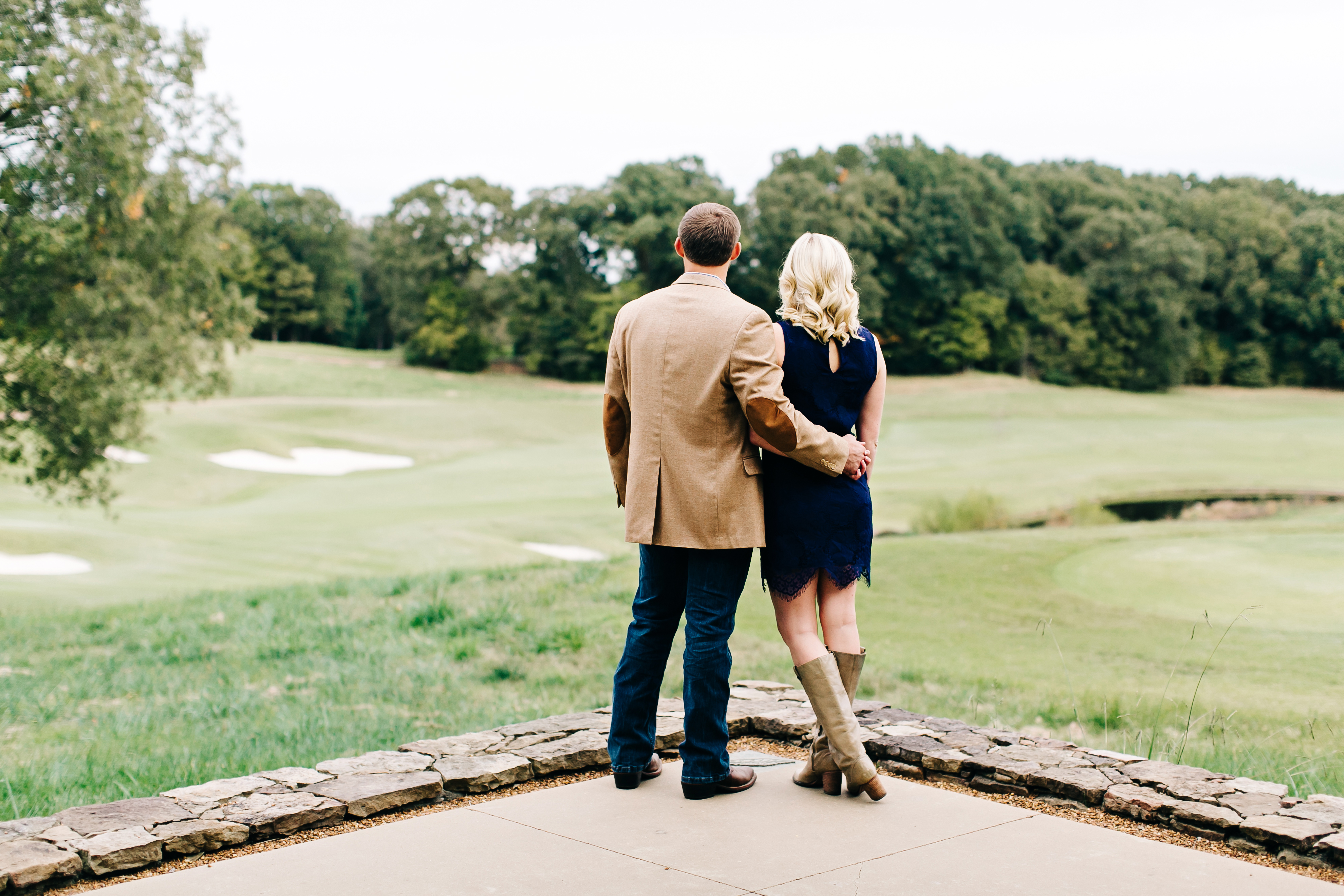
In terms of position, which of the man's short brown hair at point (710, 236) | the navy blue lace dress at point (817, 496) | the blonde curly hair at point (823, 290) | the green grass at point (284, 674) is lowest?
the green grass at point (284, 674)

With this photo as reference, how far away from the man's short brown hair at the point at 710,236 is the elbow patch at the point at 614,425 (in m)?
0.58

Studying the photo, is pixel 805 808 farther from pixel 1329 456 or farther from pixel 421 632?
pixel 1329 456

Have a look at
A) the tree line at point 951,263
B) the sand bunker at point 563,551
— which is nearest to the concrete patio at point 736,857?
the sand bunker at point 563,551

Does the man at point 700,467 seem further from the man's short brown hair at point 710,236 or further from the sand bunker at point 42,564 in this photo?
the sand bunker at point 42,564

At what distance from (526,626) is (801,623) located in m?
5.10

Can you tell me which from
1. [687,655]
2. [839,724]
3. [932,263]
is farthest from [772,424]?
[932,263]

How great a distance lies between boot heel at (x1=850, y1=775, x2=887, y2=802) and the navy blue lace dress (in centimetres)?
64

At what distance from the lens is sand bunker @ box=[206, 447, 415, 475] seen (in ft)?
81.2

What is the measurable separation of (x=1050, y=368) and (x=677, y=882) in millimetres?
51084

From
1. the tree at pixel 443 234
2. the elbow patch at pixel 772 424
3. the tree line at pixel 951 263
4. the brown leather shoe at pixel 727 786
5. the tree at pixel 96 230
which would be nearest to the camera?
the elbow patch at pixel 772 424

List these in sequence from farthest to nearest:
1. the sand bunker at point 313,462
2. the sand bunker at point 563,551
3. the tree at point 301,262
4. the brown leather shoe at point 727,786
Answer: the tree at point 301,262
the sand bunker at point 313,462
the sand bunker at point 563,551
the brown leather shoe at point 727,786

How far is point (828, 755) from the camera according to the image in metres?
3.47

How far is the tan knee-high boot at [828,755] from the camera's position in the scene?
11.3 ft

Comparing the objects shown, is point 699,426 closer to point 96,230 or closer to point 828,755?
point 828,755
